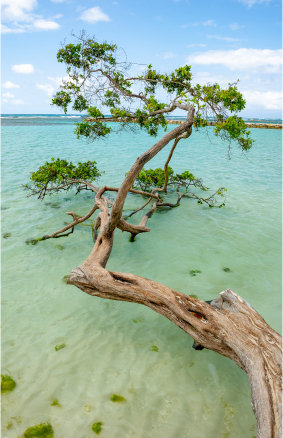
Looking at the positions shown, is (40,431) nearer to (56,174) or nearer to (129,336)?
(129,336)

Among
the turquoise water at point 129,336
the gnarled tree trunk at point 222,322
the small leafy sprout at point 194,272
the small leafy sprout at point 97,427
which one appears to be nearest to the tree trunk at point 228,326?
A: the gnarled tree trunk at point 222,322

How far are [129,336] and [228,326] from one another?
1.61 m

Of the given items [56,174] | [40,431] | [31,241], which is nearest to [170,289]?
[40,431]

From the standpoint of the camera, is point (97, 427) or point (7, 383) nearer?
point (97, 427)

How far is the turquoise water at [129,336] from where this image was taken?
2.75m

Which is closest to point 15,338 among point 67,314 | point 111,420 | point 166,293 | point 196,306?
point 67,314

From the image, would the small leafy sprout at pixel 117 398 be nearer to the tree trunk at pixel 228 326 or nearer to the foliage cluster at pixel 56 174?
the tree trunk at pixel 228 326

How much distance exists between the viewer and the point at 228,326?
273 cm

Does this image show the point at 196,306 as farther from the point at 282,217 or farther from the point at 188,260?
the point at 282,217

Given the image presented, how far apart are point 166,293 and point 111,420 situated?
1.43m

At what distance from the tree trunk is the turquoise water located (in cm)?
64

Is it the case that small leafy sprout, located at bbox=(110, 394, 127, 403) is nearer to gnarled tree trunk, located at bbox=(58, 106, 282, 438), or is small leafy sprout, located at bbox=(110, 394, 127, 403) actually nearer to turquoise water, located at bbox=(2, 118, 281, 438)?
turquoise water, located at bbox=(2, 118, 281, 438)

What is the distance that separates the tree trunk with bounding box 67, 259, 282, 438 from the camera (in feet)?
6.72

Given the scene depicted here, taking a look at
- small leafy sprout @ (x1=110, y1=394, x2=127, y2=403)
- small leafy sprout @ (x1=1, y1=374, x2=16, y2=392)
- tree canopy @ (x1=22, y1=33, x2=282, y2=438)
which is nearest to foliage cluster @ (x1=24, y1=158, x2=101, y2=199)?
tree canopy @ (x1=22, y1=33, x2=282, y2=438)
